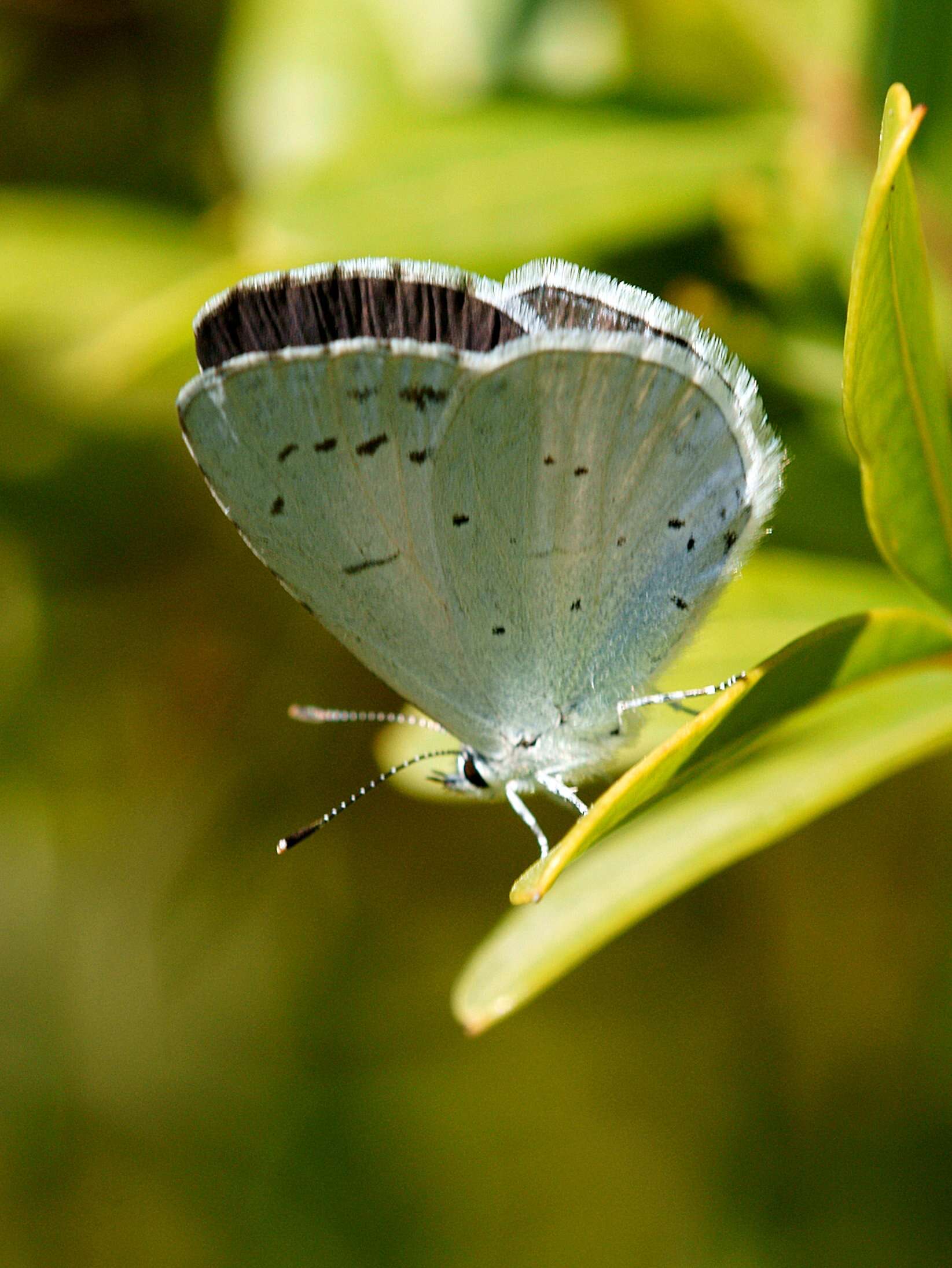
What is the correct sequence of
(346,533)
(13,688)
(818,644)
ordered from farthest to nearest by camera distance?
(13,688) → (346,533) → (818,644)

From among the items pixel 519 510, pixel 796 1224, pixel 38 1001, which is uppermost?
pixel 519 510

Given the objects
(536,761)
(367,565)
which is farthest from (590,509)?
(536,761)

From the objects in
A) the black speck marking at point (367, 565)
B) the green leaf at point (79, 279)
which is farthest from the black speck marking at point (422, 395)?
the green leaf at point (79, 279)

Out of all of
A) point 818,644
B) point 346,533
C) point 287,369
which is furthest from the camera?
point 346,533

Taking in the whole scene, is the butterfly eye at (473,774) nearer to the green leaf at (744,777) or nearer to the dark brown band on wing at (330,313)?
the green leaf at (744,777)

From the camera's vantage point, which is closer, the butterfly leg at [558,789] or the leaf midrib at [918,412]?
the leaf midrib at [918,412]

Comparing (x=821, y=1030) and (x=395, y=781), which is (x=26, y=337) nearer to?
(x=395, y=781)

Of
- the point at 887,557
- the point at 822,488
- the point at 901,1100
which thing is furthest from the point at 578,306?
the point at 901,1100

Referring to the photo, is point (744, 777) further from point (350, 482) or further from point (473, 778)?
point (350, 482)
